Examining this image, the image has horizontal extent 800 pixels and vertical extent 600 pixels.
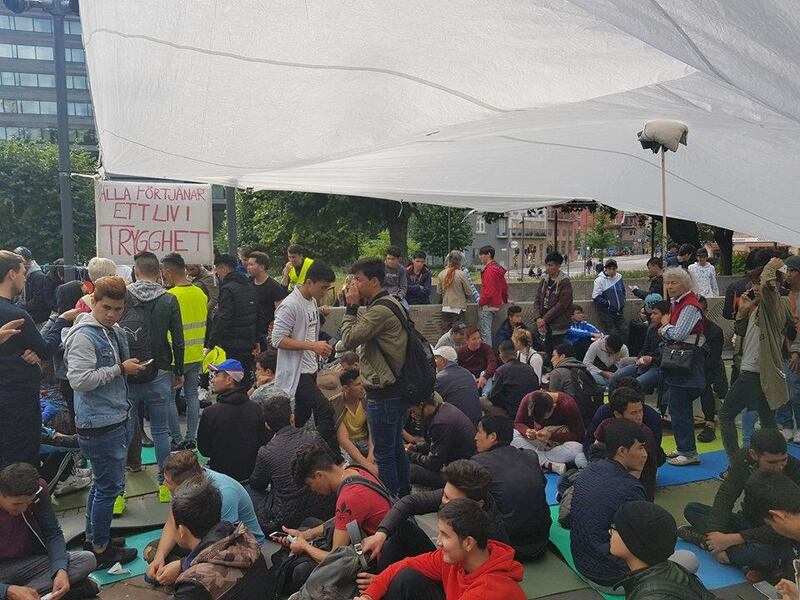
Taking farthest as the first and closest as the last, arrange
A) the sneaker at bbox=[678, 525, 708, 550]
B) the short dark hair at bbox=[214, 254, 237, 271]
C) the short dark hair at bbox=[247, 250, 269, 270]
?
the short dark hair at bbox=[247, 250, 269, 270], the short dark hair at bbox=[214, 254, 237, 271], the sneaker at bbox=[678, 525, 708, 550]

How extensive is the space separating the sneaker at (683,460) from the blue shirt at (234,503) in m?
3.78

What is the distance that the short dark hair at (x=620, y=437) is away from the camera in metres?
3.86

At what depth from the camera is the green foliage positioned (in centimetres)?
3322

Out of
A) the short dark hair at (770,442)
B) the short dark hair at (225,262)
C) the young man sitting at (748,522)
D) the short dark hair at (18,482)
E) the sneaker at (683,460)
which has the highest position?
the short dark hair at (225,262)

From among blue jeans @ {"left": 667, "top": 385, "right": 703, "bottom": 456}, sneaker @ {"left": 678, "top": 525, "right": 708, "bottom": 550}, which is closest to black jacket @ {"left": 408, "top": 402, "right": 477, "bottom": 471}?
sneaker @ {"left": 678, "top": 525, "right": 708, "bottom": 550}

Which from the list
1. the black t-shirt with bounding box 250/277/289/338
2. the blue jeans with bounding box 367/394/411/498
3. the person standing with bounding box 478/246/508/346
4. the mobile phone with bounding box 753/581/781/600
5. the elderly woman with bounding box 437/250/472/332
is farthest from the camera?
the elderly woman with bounding box 437/250/472/332

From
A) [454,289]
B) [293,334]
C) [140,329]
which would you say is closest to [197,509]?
[293,334]

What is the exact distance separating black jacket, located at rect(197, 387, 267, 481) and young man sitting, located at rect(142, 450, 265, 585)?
33.9 inches

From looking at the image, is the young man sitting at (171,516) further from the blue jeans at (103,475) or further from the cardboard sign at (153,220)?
the cardboard sign at (153,220)

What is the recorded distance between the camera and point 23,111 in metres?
66.4

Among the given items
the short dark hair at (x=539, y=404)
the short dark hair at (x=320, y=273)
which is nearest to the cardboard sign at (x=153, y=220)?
the short dark hair at (x=320, y=273)

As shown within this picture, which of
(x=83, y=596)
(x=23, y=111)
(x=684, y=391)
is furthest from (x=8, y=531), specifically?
(x=23, y=111)

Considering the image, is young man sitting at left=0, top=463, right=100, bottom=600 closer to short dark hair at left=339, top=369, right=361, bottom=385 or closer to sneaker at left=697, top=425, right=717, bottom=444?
short dark hair at left=339, top=369, right=361, bottom=385

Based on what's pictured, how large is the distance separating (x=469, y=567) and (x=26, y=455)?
10.9ft
